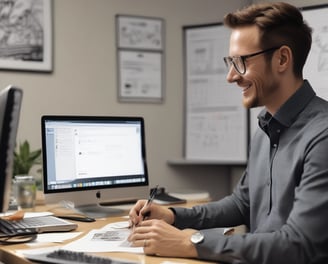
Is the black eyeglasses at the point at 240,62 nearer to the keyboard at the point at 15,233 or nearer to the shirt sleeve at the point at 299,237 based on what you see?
the shirt sleeve at the point at 299,237

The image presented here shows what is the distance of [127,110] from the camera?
3242mm

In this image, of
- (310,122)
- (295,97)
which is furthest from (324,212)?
(295,97)

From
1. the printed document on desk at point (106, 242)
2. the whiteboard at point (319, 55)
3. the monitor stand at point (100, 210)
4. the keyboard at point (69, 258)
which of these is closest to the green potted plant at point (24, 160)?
the monitor stand at point (100, 210)

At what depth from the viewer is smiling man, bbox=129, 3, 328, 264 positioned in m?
1.24

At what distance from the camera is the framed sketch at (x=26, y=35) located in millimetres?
2859

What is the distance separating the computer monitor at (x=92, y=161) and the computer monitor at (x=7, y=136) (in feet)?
2.74

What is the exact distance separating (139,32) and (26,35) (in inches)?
29.5

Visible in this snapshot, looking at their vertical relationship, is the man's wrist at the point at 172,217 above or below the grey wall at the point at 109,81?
below

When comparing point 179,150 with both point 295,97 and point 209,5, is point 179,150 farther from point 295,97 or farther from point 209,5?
point 295,97

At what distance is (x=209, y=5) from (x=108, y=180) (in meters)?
1.82

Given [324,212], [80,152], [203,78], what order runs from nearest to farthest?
[324,212], [80,152], [203,78]

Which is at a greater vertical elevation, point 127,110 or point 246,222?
point 127,110

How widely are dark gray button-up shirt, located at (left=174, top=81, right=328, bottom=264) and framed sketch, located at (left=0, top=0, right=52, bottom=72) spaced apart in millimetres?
1628

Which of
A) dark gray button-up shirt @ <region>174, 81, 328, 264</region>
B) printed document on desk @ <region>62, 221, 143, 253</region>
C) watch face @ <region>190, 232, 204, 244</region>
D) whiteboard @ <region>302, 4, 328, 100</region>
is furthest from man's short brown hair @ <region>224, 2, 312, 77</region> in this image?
whiteboard @ <region>302, 4, 328, 100</region>
